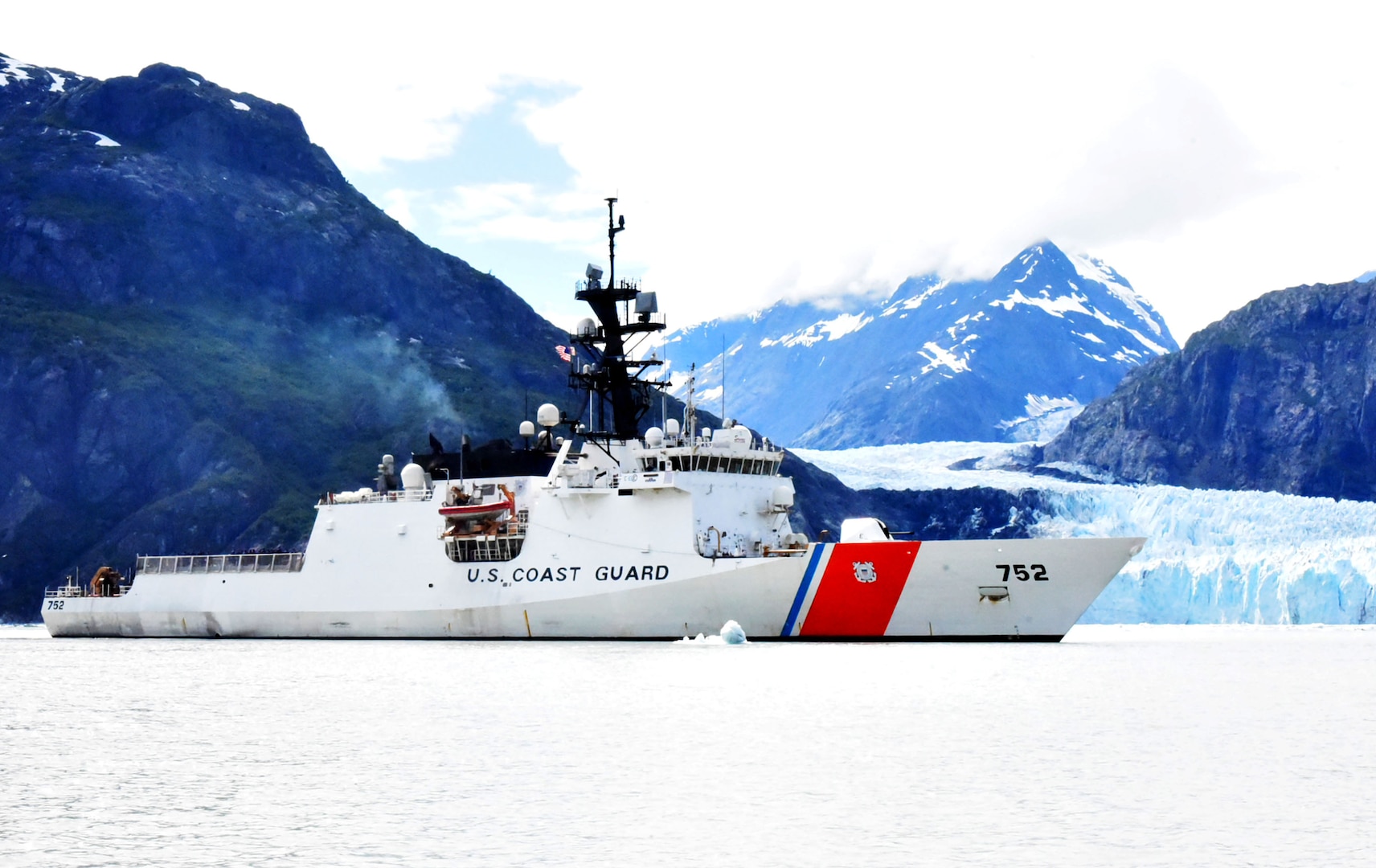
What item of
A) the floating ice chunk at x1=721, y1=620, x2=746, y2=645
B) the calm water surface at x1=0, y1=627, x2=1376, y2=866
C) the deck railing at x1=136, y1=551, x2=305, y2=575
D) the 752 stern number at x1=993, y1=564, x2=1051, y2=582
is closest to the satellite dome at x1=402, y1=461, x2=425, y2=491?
the deck railing at x1=136, y1=551, x2=305, y2=575

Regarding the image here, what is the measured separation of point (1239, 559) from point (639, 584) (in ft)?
108

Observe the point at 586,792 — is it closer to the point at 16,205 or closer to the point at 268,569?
the point at 268,569

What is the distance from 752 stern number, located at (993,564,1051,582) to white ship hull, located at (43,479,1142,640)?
0.05 meters

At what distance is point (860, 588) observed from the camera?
36.1m

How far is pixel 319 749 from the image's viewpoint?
20.5 m

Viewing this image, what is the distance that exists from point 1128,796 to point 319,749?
1102 cm

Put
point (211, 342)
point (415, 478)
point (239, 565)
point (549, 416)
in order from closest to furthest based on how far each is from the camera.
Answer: point (549, 416) → point (415, 478) → point (239, 565) → point (211, 342)

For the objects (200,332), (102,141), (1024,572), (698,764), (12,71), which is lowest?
(698,764)

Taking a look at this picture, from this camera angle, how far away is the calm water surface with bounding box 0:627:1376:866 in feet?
45.8

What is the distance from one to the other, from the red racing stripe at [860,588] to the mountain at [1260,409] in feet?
331

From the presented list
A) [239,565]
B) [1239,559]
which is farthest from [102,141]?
[1239,559]

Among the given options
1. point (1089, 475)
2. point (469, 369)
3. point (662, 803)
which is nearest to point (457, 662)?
point (662, 803)

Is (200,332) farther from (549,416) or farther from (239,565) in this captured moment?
(549,416)

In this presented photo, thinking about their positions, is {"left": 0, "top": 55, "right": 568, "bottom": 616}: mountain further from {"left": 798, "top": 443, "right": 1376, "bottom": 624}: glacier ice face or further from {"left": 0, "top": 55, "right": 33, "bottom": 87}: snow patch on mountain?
{"left": 798, "top": 443, "right": 1376, "bottom": 624}: glacier ice face
